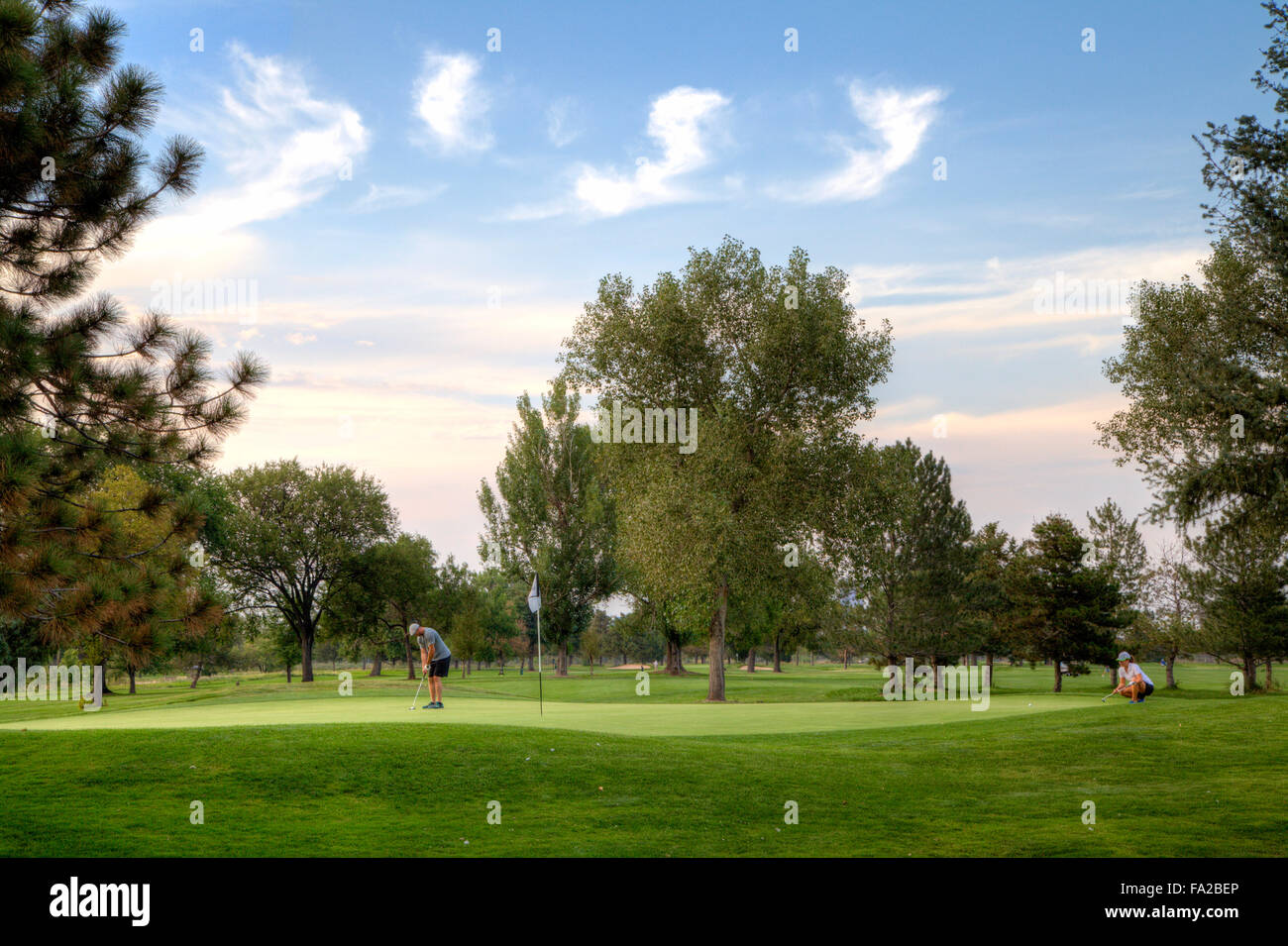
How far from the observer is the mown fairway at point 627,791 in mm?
10203

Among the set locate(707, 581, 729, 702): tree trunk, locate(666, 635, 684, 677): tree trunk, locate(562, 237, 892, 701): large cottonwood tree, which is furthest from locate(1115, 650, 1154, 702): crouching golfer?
locate(666, 635, 684, 677): tree trunk

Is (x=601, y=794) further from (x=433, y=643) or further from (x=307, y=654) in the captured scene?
(x=307, y=654)

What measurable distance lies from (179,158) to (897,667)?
47675 millimetres

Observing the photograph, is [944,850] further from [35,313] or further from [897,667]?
[897,667]

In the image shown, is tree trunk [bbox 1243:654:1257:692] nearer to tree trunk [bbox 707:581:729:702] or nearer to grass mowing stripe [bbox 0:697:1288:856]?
tree trunk [bbox 707:581:729:702]

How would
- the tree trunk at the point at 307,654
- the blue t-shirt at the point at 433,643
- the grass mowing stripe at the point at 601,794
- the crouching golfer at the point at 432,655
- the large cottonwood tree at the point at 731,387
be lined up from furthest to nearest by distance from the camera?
the tree trunk at the point at 307,654, the large cottonwood tree at the point at 731,387, the blue t-shirt at the point at 433,643, the crouching golfer at the point at 432,655, the grass mowing stripe at the point at 601,794

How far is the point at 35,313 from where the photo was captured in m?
12.5

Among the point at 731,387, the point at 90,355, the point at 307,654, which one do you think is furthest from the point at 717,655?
the point at 307,654

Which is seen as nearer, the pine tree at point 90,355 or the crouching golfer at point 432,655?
the pine tree at point 90,355

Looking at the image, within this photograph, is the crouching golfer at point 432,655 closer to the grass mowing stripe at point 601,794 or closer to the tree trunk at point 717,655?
the grass mowing stripe at point 601,794

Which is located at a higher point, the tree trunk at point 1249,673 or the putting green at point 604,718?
the putting green at point 604,718

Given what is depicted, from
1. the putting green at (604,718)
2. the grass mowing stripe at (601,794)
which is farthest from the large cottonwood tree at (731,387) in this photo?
the grass mowing stripe at (601,794)
